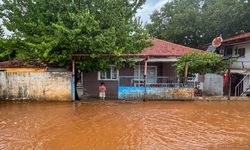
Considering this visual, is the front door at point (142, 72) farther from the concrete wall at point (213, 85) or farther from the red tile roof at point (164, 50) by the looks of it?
the concrete wall at point (213, 85)

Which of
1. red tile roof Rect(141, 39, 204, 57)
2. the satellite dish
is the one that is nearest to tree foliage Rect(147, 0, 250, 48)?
the satellite dish

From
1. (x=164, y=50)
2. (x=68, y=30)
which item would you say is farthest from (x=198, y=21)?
(x=68, y=30)

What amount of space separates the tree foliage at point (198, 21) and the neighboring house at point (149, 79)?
734 cm

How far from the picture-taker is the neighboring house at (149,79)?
16.0 meters

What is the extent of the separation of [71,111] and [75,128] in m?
3.25

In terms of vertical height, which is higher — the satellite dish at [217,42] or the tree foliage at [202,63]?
the satellite dish at [217,42]

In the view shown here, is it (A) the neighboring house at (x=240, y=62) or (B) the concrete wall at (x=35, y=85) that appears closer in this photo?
(B) the concrete wall at (x=35, y=85)

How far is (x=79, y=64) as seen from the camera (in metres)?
15.4

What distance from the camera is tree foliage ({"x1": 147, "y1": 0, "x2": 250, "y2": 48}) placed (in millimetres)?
25719

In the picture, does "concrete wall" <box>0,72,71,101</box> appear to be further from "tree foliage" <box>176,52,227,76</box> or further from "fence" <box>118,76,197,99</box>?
"tree foliage" <box>176,52,227,76</box>

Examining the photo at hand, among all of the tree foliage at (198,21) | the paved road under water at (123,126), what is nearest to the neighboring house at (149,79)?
the paved road under water at (123,126)

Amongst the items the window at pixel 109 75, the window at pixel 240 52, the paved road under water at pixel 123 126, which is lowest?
the paved road under water at pixel 123 126

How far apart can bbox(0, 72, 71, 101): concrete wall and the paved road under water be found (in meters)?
0.87

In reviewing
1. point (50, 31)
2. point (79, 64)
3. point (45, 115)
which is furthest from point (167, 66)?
point (45, 115)
